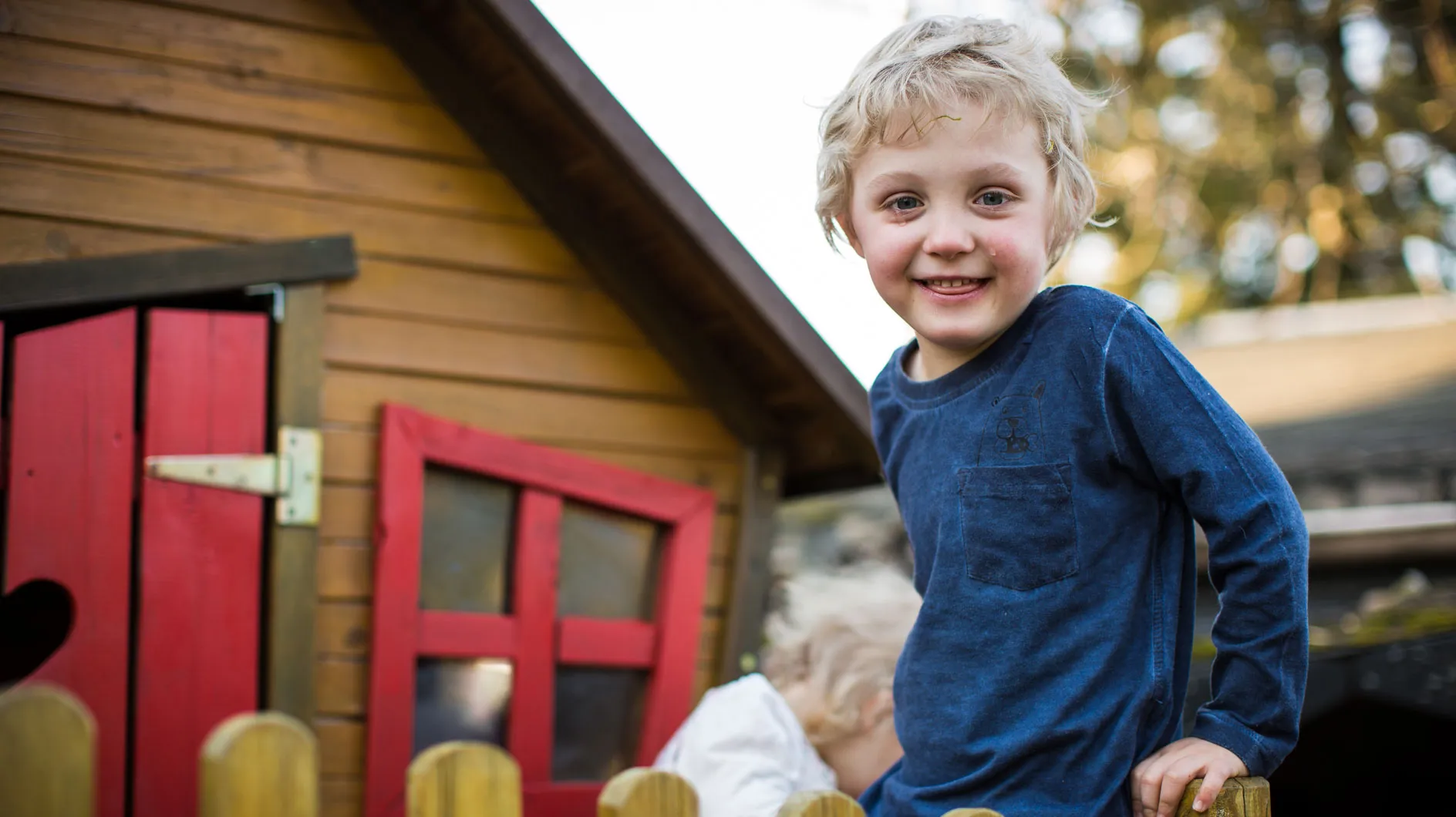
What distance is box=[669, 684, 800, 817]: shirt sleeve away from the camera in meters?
2.50

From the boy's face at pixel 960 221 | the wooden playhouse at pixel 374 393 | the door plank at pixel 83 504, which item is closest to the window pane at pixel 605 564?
the wooden playhouse at pixel 374 393

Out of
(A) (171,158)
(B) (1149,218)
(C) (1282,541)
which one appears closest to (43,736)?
(C) (1282,541)

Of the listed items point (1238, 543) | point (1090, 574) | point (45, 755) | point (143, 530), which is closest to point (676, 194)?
point (143, 530)

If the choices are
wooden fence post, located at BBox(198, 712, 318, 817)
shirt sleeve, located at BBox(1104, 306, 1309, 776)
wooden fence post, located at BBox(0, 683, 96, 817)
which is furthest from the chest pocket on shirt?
wooden fence post, located at BBox(0, 683, 96, 817)

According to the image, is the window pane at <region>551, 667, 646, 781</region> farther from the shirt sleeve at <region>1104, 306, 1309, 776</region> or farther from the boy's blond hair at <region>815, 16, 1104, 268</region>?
the shirt sleeve at <region>1104, 306, 1309, 776</region>

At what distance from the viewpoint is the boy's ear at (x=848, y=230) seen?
2098 mm

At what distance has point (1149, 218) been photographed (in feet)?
51.6

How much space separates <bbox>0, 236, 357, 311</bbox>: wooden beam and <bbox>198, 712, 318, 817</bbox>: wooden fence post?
1.88 meters

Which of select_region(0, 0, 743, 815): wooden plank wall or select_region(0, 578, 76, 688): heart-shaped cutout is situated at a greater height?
select_region(0, 0, 743, 815): wooden plank wall

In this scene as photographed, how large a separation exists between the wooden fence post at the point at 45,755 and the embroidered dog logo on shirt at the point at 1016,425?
1300 millimetres

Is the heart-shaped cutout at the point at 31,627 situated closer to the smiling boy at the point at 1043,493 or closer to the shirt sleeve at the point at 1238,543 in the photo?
the smiling boy at the point at 1043,493

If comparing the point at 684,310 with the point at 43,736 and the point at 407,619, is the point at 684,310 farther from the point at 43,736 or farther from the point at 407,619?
the point at 43,736

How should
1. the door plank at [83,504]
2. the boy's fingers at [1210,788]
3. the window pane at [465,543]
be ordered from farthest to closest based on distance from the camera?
the window pane at [465,543], the door plank at [83,504], the boy's fingers at [1210,788]

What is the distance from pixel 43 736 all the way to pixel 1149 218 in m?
16.0
